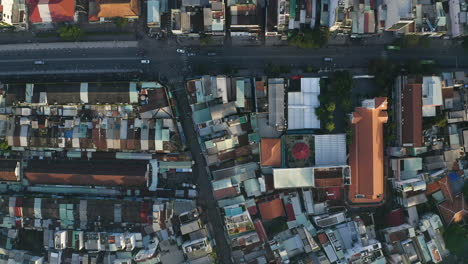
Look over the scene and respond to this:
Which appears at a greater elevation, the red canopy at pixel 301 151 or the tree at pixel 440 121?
the tree at pixel 440 121

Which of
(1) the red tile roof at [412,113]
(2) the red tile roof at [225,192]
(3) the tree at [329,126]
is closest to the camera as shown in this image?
(1) the red tile roof at [412,113]

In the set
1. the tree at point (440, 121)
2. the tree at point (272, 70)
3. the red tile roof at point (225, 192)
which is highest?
the tree at point (272, 70)

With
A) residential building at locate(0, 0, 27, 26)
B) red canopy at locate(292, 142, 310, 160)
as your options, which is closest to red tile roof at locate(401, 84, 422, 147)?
red canopy at locate(292, 142, 310, 160)

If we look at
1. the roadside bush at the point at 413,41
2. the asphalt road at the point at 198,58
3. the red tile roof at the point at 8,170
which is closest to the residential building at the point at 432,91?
the asphalt road at the point at 198,58

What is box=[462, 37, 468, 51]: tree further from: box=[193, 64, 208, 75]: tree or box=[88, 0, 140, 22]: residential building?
box=[88, 0, 140, 22]: residential building

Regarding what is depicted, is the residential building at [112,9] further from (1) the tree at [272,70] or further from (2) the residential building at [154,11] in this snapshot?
(1) the tree at [272,70]

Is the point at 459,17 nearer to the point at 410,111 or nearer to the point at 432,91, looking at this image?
the point at 432,91

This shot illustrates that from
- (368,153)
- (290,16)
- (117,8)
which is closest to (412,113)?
(368,153)

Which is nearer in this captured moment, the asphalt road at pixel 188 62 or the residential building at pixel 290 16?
the residential building at pixel 290 16
